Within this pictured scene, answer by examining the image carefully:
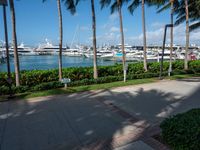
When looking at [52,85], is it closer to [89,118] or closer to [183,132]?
[89,118]

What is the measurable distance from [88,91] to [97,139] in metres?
5.78

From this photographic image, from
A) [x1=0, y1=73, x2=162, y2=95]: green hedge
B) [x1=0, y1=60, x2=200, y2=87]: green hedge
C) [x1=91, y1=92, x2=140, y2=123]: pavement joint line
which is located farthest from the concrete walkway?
[x1=0, y1=60, x2=200, y2=87]: green hedge

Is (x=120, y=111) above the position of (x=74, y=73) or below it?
below

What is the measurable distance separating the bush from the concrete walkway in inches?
19.3

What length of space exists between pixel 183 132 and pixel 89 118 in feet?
11.0

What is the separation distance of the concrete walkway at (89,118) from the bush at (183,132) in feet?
1.61

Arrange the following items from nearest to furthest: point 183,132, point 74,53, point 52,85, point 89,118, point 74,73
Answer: point 183,132, point 89,118, point 52,85, point 74,73, point 74,53

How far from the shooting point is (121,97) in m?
9.47

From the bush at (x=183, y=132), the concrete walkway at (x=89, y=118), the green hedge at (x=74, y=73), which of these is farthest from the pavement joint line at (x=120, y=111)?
the green hedge at (x=74, y=73)

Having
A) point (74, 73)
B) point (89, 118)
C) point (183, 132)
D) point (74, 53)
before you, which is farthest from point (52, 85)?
point (74, 53)

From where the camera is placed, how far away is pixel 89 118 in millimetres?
6648

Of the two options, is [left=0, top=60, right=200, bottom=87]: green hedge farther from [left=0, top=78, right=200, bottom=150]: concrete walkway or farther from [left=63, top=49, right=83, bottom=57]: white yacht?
[left=63, top=49, right=83, bottom=57]: white yacht

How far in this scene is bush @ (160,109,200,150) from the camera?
3889 millimetres

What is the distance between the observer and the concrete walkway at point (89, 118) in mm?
4938
